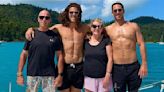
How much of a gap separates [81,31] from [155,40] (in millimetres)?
144093

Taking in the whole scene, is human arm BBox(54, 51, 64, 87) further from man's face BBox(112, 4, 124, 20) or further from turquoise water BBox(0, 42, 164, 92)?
turquoise water BBox(0, 42, 164, 92)

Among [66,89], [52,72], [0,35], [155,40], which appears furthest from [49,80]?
[155,40]

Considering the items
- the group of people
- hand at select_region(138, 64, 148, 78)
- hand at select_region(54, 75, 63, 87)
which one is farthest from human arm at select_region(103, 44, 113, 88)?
hand at select_region(54, 75, 63, 87)

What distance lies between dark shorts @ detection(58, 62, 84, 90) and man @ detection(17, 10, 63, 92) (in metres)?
0.34

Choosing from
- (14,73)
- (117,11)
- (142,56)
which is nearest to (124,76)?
(142,56)

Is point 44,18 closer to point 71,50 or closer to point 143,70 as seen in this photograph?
point 71,50

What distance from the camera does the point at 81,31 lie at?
6699 millimetres

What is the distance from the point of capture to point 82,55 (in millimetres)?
6684

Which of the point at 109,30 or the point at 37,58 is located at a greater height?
the point at 109,30

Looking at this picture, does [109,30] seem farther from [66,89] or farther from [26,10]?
[26,10]

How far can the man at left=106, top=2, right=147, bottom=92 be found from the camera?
21.3ft

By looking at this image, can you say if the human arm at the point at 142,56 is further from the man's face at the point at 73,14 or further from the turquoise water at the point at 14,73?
the turquoise water at the point at 14,73

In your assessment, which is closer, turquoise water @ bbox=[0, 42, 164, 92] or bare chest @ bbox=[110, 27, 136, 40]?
bare chest @ bbox=[110, 27, 136, 40]

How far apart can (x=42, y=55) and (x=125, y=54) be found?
1.46 metres
